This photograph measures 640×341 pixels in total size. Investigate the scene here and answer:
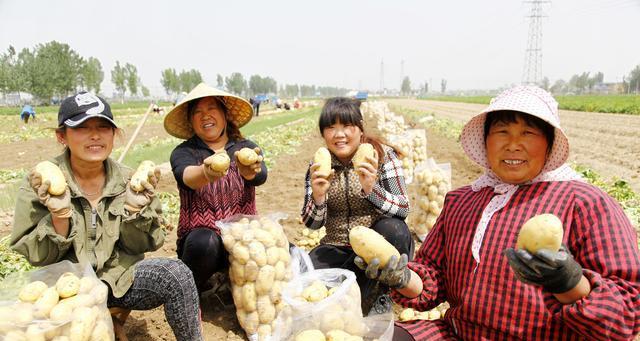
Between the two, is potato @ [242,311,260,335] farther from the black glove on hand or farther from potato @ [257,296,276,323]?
the black glove on hand

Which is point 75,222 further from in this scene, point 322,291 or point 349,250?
point 349,250

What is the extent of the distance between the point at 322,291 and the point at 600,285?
3.36 feet

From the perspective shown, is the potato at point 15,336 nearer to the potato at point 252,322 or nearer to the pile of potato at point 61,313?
the pile of potato at point 61,313

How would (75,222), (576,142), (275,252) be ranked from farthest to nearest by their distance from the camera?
(576,142) < (275,252) < (75,222)

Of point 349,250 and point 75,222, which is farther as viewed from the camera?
point 349,250

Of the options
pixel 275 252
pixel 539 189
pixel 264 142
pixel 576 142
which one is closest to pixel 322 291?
pixel 275 252

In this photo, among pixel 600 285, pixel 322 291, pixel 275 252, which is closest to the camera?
pixel 600 285

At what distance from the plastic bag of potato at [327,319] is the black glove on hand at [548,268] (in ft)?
2.05

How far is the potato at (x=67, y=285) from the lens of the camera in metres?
1.95

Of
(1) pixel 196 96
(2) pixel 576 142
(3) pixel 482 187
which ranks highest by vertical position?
(1) pixel 196 96

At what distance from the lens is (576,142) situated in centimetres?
1326

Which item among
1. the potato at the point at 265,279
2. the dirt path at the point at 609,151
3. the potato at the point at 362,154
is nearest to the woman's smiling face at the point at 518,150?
the potato at the point at 362,154

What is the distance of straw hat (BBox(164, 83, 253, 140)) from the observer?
2.89 meters

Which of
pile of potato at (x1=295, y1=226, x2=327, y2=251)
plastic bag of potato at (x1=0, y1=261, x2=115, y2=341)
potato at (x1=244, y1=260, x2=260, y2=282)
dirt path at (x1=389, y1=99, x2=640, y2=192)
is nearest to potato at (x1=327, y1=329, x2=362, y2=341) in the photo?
potato at (x1=244, y1=260, x2=260, y2=282)
